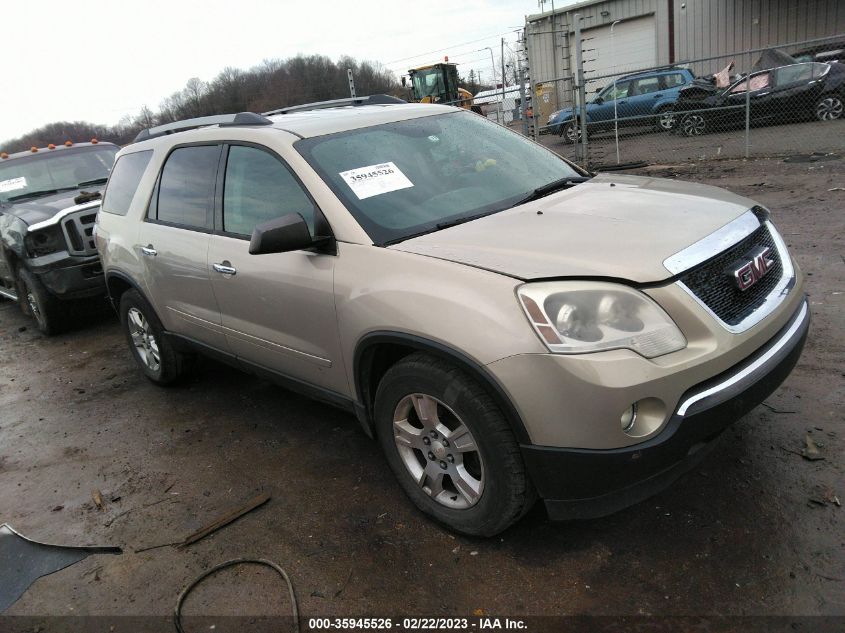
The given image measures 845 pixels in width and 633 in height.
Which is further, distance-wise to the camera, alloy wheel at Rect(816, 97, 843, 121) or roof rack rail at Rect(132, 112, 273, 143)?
alloy wheel at Rect(816, 97, 843, 121)

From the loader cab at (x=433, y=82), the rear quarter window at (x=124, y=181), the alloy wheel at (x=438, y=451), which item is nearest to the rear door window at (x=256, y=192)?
the alloy wheel at (x=438, y=451)

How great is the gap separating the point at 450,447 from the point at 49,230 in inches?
228

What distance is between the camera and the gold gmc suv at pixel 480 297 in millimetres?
2252

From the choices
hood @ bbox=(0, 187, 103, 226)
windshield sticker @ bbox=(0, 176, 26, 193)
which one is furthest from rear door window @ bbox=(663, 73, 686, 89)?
windshield sticker @ bbox=(0, 176, 26, 193)

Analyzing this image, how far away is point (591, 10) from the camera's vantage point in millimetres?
27000

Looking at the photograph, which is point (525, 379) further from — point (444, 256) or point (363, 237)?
point (363, 237)

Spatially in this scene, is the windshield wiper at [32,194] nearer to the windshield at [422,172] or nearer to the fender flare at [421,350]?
the windshield at [422,172]

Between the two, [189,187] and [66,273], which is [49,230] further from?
[189,187]

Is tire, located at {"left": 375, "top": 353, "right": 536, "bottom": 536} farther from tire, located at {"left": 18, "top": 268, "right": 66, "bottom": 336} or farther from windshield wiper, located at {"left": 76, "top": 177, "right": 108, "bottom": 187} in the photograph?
windshield wiper, located at {"left": 76, "top": 177, "right": 108, "bottom": 187}

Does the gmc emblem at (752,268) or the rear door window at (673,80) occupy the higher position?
the rear door window at (673,80)

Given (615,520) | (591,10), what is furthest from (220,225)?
(591,10)

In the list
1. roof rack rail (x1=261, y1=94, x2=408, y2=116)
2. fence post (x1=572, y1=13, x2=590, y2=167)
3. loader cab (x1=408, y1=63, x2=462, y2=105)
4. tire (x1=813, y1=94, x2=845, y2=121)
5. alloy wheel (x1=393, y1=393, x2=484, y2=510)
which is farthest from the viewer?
loader cab (x1=408, y1=63, x2=462, y2=105)

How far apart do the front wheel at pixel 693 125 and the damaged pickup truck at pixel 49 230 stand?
12047 mm

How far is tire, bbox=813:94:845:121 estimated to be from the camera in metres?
14.2
